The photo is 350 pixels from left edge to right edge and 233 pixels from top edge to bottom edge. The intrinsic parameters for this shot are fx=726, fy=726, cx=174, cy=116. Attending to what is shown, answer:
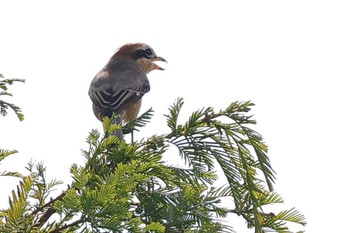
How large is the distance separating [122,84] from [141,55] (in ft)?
6.06

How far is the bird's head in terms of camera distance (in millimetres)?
9727

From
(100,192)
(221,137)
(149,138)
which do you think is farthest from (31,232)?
(221,137)

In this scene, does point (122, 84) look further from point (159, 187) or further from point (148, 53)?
point (159, 187)

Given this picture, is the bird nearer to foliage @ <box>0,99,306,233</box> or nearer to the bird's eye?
the bird's eye

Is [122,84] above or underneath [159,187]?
above

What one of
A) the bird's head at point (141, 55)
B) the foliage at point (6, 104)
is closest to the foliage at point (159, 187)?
the foliage at point (6, 104)

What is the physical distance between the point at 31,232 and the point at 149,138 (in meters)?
1.00

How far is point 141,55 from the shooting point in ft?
32.1

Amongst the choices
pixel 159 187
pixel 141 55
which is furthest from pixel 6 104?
pixel 141 55

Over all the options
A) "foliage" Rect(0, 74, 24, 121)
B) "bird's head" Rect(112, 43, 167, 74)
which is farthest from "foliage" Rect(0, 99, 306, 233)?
"bird's head" Rect(112, 43, 167, 74)

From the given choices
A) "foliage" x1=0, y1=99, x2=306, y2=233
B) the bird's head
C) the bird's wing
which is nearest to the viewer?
"foliage" x1=0, y1=99, x2=306, y2=233

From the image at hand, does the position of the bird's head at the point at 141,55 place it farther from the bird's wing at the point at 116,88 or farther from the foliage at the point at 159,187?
the foliage at the point at 159,187

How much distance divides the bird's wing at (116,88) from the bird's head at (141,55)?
32.1 inches

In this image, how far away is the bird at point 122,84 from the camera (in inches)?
293
